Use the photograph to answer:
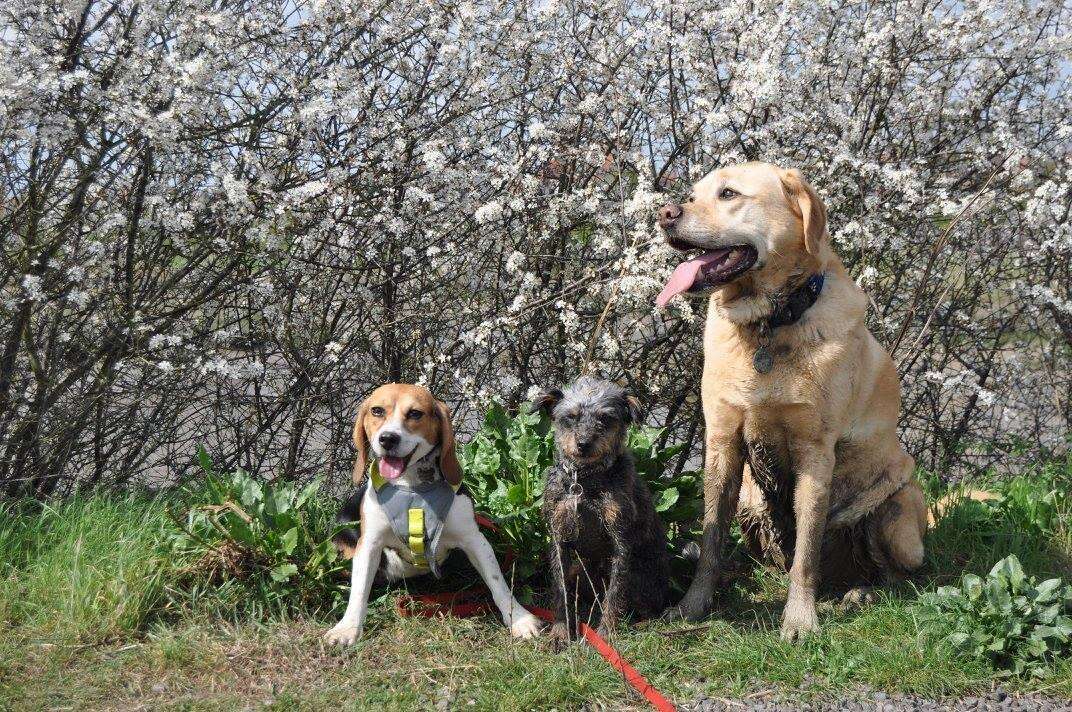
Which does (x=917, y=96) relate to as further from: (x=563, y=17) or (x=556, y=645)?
(x=556, y=645)

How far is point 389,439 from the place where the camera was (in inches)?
163

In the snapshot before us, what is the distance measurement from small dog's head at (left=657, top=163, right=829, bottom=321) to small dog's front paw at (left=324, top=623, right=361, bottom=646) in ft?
5.90

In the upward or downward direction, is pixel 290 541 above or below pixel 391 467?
below

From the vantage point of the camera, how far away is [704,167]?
579 cm

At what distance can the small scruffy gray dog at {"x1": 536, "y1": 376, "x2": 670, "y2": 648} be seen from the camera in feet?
13.5

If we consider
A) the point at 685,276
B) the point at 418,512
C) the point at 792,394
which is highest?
the point at 685,276

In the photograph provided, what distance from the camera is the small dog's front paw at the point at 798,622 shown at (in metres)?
4.11

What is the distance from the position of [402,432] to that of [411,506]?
308mm

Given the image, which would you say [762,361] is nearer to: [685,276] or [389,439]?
[685,276]

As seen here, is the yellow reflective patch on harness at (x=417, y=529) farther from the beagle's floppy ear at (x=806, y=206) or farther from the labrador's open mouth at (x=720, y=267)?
the beagle's floppy ear at (x=806, y=206)

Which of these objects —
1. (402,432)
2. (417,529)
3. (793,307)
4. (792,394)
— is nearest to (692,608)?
(792,394)

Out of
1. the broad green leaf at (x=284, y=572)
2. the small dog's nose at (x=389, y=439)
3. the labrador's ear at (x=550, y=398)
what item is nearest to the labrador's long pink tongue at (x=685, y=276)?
the labrador's ear at (x=550, y=398)

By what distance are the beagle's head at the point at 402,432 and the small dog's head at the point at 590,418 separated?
451mm

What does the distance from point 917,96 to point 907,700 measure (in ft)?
12.4
